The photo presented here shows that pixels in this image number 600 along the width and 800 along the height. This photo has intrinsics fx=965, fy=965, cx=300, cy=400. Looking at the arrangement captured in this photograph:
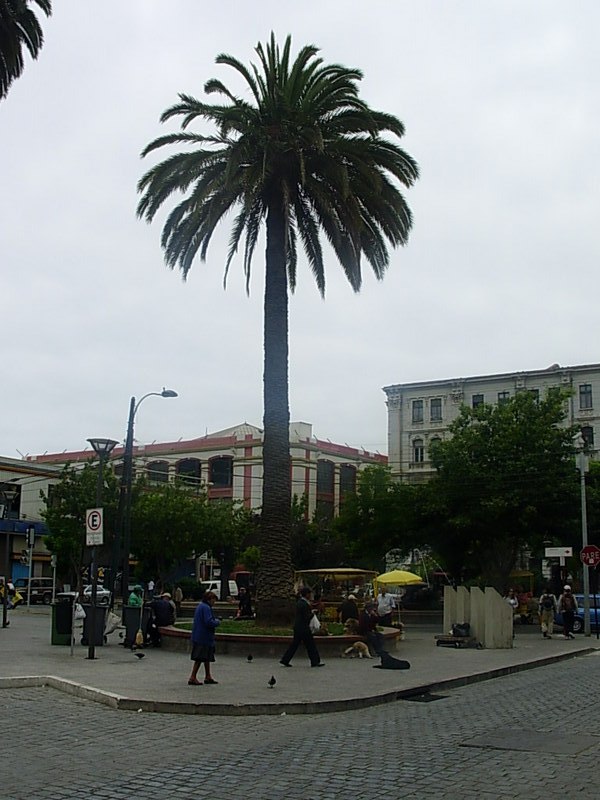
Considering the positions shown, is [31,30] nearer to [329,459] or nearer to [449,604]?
[449,604]

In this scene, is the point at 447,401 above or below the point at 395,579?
above

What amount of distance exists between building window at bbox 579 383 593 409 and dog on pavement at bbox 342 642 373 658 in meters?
57.9

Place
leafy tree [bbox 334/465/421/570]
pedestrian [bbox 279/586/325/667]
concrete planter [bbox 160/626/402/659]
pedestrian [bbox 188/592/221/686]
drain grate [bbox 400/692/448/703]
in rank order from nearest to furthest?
drain grate [bbox 400/692/448/703] → pedestrian [bbox 188/592/221/686] → pedestrian [bbox 279/586/325/667] → concrete planter [bbox 160/626/402/659] → leafy tree [bbox 334/465/421/570]

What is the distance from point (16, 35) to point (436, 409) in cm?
6297

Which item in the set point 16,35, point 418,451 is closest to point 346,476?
point 418,451

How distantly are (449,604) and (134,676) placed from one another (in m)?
13.7

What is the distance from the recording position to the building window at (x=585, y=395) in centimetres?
7562

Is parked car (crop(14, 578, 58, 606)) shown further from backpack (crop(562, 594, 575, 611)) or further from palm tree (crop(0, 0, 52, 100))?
palm tree (crop(0, 0, 52, 100))

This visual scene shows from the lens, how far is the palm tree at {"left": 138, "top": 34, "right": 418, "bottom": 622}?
2417 centimetres

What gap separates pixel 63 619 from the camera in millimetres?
23328

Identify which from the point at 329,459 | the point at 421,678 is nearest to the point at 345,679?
the point at 421,678

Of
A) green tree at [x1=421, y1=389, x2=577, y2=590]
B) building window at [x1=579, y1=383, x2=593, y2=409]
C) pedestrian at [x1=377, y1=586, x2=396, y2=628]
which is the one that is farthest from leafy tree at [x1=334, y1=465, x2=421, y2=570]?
building window at [x1=579, y1=383, x2=593, y2=409]

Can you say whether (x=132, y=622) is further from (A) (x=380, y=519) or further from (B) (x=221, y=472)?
(B) (x=221, y=472)

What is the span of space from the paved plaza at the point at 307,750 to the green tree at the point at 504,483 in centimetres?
2235
